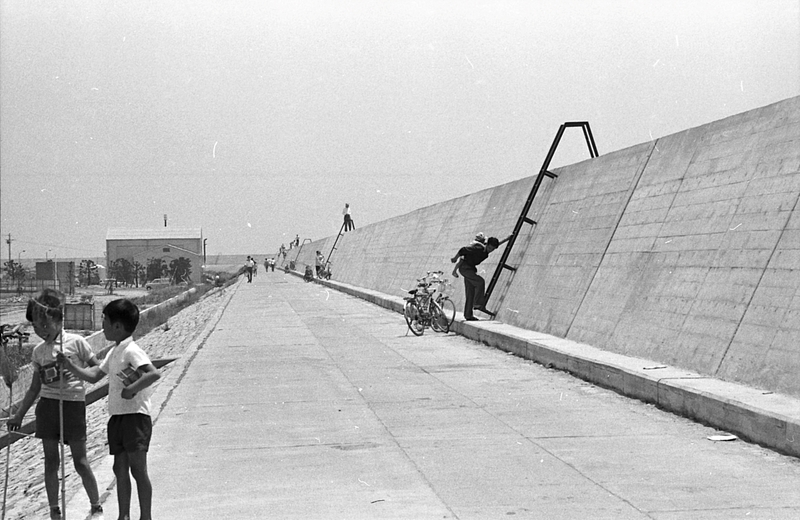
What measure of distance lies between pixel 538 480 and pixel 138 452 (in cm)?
270

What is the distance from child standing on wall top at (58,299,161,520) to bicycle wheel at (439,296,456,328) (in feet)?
44.3

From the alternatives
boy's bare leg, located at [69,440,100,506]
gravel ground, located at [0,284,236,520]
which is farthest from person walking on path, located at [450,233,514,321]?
boy's bare leg, located at [69,440,100,506]

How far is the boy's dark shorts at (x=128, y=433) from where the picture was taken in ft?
17.3

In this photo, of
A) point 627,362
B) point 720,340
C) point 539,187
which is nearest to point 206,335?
point 539,187

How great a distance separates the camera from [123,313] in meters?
5.31

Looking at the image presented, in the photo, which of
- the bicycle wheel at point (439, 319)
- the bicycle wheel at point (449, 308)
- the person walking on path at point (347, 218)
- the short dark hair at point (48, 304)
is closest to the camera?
the short dark hair at point (48, 304)

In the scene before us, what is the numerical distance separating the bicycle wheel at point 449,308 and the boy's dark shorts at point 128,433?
13.5 metres

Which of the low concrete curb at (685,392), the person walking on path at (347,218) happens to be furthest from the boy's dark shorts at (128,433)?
the person walking on path at (347,218)

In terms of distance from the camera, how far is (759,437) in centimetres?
730

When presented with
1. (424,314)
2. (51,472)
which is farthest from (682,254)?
(51,472)

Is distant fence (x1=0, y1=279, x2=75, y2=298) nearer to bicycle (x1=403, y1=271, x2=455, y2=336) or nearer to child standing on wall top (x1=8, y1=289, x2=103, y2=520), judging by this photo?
child standing on wall top (x1=8, y1=289, x2=103, y2=520)

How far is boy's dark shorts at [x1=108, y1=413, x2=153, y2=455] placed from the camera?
5.27 metres

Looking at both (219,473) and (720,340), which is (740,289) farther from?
(219,473)

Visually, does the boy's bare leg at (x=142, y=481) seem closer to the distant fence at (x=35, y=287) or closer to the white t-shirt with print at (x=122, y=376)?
the white t-shirt with print at (x=122, y=376)
